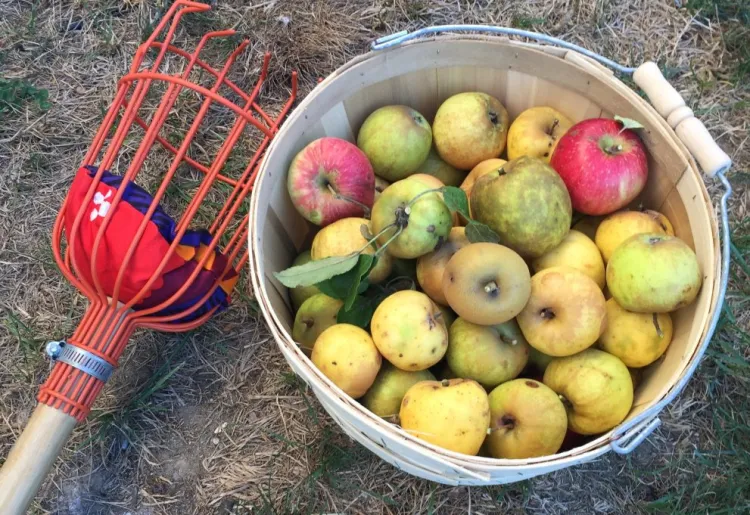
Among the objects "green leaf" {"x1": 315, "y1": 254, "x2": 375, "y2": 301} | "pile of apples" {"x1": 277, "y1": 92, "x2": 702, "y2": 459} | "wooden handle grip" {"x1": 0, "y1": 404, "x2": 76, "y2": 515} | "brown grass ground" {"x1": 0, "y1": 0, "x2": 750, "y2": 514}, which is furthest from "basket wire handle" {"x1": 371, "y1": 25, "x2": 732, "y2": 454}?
"wooden handle grip" {"x1": 0, "y1": 404, "x2": 76, "y2": 515}

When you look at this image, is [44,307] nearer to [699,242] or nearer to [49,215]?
[49,215]

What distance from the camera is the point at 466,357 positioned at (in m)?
1.41

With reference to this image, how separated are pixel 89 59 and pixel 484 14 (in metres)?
1.61

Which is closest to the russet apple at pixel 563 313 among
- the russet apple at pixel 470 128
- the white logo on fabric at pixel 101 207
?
the russet apple at pixel 470 128

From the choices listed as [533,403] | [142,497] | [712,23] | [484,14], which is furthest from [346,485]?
[712,23]

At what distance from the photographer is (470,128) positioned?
166 centimetres

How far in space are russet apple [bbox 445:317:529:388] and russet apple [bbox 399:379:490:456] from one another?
0.34 ft

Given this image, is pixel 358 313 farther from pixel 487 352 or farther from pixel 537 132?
pixel 537 132

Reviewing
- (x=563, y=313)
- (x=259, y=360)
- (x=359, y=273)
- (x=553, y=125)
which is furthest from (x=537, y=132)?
(x=259, y=360)

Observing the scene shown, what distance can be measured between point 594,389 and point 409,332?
43cm

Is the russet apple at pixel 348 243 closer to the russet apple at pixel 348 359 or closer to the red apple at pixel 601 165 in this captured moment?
the russet apple at pixel 348 359

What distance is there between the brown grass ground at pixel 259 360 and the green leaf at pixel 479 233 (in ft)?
2.78

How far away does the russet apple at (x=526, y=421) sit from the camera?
4.28 feet

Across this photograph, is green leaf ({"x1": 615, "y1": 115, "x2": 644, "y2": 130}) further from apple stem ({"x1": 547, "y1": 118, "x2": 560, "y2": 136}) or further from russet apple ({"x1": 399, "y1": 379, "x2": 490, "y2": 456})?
russet apple ({"x1": 399, "y1": 379, "x2": 490, "y2": 456})
